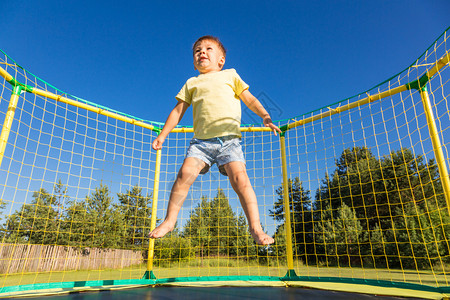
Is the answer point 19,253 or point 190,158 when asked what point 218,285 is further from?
point 19,253

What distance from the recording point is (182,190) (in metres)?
1.43

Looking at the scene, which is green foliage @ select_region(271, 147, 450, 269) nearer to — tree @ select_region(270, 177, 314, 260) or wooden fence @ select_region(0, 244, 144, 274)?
tree @ select_region(270, 177, 314, 260)

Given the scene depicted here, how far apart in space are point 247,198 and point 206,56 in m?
1.01

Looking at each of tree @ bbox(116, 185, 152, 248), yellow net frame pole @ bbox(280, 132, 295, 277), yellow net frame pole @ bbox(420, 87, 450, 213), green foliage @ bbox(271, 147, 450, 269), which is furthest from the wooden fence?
yellow net frame pole @ bbox(420, 87, 450, 213)

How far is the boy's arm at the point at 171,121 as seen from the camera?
166 cm

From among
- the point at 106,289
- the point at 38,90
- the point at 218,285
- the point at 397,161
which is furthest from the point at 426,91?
the point at 397,161

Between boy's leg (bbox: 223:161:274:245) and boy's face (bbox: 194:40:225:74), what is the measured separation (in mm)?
738

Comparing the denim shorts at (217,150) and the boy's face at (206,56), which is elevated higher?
the boy's face at (206,56)

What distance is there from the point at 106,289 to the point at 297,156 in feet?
10.1

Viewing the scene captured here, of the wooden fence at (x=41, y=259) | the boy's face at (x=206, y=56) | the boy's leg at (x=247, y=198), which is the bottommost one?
the wooden fence at (x=41, y=259)

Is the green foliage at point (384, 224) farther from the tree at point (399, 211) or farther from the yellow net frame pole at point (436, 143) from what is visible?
the yellow net frame pole at point (436, 143)

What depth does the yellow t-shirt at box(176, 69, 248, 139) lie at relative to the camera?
1.56 metres

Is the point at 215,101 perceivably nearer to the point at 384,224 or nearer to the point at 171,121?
the point at 171,121

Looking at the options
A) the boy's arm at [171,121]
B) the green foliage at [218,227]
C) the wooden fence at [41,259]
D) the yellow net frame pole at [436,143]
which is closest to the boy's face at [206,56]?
the boy's arm at [171,121]
